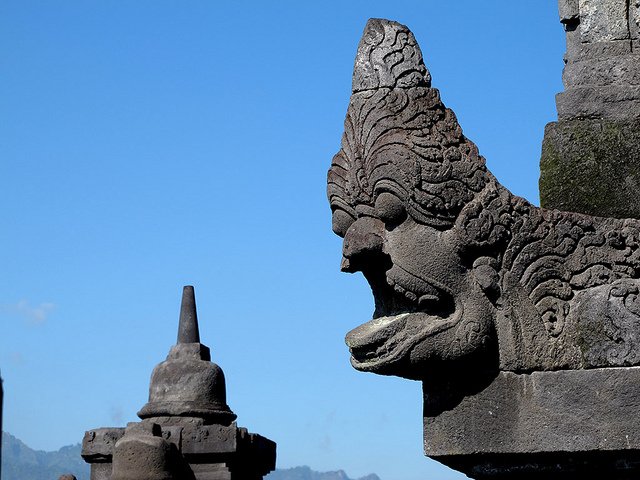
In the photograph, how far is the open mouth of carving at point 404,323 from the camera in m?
5.62

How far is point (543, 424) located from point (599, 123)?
1318mm

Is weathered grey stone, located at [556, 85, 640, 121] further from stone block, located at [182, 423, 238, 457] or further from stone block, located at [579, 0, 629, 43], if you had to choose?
stone block, located at [182, 423, 238, 457]

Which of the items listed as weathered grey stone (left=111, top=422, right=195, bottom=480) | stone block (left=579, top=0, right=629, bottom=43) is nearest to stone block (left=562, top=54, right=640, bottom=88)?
stone block (left=579, top=0, right=629, bottom=43)

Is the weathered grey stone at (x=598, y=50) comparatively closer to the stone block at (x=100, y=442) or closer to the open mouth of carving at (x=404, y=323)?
Result: the open mouth of carving at (x=404, y=323)

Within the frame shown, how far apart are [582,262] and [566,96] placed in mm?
Answer: 940

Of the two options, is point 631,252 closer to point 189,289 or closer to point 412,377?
point 412,377

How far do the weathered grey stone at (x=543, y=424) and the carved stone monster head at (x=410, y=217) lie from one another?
0.64 feet

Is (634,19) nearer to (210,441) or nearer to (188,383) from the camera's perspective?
(210,441)

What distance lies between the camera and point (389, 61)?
5.79 m

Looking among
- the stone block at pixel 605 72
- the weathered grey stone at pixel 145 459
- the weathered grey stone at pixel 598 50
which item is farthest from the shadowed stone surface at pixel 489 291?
the weathered grey stone at pixel 145 459

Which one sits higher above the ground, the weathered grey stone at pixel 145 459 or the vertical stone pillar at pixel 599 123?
the weathered grey stone at pixel 145 459

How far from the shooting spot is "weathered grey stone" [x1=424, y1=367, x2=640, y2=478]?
5484mm

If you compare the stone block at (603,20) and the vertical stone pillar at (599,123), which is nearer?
the vertical stone pillar at (599,123)

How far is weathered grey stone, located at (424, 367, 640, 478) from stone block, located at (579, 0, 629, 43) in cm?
164
